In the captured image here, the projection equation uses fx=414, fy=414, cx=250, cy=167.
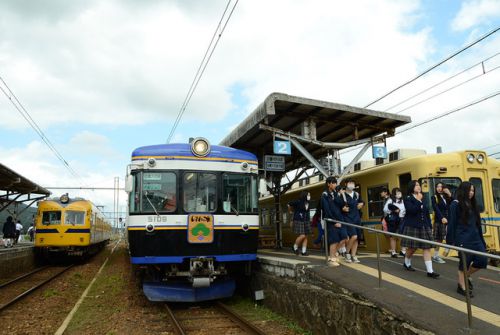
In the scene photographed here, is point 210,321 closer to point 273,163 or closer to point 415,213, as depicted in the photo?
point 415,213

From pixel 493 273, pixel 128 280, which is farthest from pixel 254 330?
pixel 128 280

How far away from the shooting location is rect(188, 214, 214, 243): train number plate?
759 centimetres

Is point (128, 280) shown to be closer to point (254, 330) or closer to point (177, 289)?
point (177, 289)

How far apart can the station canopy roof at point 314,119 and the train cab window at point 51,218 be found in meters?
7.58

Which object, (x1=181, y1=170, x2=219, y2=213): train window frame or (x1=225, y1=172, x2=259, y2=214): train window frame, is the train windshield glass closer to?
(x1=225, y1=172, x2=259, y2=214): train window frame

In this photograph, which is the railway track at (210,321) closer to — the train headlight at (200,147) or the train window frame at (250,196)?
the train window frame at (250,196)

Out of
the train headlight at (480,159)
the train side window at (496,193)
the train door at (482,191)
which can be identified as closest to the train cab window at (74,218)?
the train door at (482,191)

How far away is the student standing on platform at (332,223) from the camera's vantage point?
700cm

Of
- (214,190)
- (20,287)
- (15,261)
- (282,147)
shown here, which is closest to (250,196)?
(214,190)

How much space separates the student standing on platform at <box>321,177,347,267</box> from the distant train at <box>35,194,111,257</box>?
11.7 meters

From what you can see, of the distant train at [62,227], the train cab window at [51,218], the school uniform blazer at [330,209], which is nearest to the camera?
the school uniform blazer at [330,209]

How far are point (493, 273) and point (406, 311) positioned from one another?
11.0 ft

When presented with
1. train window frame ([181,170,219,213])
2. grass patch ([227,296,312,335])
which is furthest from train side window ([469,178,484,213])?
train window frame ([181,170,219,213])

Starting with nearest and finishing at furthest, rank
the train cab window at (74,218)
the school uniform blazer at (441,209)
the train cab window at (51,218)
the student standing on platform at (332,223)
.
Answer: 1. the student standing on platform at (332,223)
2. the school uniform blazer at (441,209)
3. the train cab window at (51,218)
4. the train cab window at (74,218)
